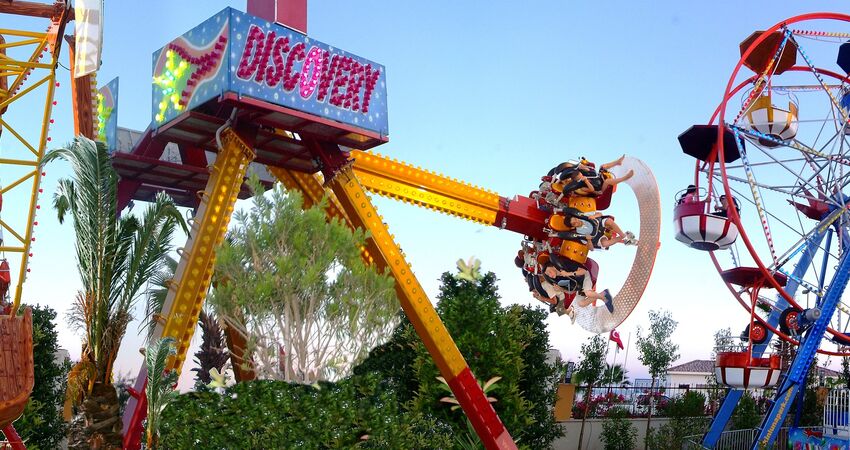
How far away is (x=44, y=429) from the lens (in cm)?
1348

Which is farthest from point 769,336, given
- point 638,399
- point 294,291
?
point 294,291

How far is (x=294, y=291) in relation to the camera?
10195 mm

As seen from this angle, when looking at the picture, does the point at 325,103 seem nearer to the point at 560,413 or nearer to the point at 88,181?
the point at 88,181

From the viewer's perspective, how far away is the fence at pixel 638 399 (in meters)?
26.0

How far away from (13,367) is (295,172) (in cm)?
636

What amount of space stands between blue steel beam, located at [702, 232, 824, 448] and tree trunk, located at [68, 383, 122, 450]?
638 inches

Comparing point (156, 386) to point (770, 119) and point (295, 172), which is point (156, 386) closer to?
point (295, 172)

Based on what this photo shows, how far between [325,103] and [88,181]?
3.77 m

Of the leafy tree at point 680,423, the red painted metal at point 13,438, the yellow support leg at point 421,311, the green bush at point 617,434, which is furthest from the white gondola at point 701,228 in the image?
the red painted metal at point 13,438

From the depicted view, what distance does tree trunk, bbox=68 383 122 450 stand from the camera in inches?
353

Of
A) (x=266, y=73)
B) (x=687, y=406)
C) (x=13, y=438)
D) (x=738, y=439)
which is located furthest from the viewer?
(x=687, y=406)

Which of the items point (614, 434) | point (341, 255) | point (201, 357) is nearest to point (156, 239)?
point (341, 255)

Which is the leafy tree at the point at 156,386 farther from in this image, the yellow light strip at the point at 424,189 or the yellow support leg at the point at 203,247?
the yellow light strip at the point at 424,189

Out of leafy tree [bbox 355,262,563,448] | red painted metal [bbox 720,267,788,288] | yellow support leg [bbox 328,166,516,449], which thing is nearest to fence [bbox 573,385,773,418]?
red painted metal [bbox 720,267,788,288]
